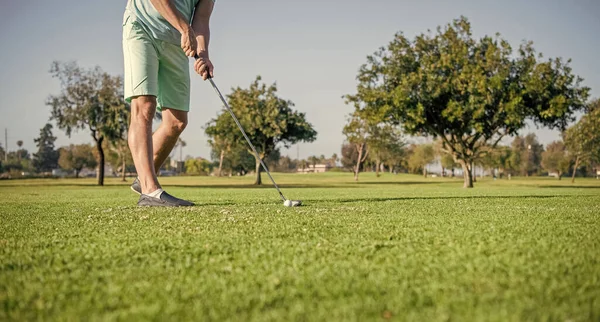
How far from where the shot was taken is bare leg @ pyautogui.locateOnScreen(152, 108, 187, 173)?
6945 mm

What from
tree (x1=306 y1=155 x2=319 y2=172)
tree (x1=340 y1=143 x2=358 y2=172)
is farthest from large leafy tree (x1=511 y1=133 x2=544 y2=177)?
tree (x1=306 y1=155 x2=319 y2=172)

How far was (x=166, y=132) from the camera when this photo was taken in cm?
696

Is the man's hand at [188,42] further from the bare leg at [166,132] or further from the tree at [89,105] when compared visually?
the tree at [89,105]

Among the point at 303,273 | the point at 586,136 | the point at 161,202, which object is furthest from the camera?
the point at 586,136

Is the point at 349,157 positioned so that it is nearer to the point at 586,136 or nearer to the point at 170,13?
the point at 586,136

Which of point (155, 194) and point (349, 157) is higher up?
point (349, 157)

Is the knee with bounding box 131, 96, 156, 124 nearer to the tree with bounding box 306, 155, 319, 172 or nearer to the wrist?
the wrist

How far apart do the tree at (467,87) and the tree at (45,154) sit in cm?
14119

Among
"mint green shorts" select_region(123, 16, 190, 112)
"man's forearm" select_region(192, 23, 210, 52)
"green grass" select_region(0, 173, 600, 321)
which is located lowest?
"green grass" select_region(0, 173, 600, 321)

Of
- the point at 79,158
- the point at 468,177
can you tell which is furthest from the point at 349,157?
the point at 468,177

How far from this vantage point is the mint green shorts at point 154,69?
6266 millimetres

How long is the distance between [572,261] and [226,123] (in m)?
41.3

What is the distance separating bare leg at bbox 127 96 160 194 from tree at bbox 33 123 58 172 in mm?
158451

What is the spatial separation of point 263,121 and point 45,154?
133 m
